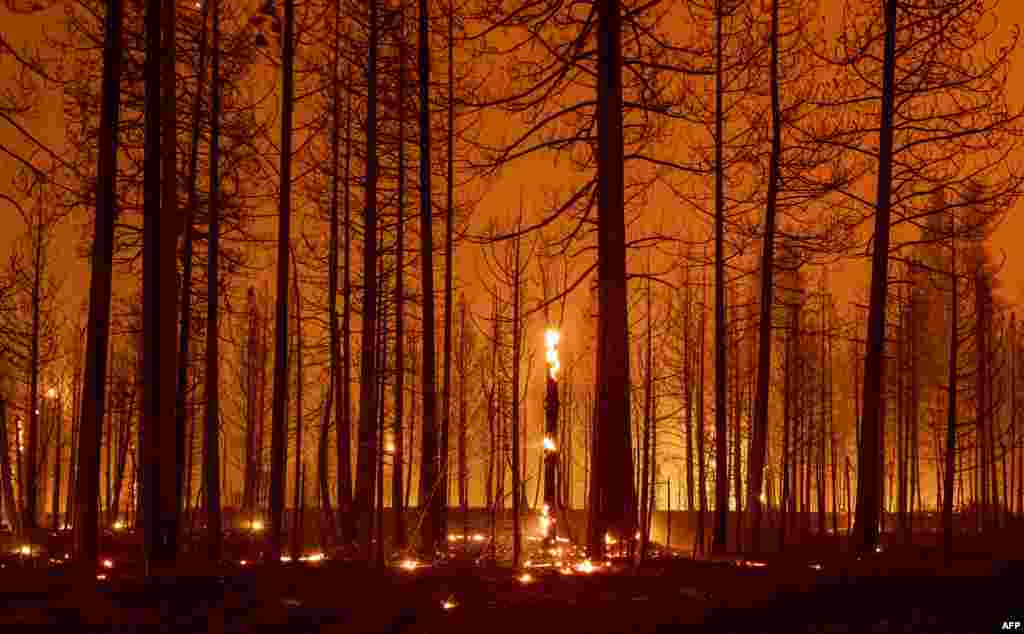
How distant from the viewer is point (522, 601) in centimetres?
663

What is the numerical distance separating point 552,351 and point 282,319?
12.9 feet

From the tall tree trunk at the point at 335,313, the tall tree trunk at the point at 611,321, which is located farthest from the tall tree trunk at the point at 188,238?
the tall tree trunk at the point at 611,321

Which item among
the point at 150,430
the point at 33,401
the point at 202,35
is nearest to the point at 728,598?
the point at 150,430

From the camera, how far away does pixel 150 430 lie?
1027cm

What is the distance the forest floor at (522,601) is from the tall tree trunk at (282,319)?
3708 millimetres

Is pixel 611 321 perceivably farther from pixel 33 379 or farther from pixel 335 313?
pixel 33 379

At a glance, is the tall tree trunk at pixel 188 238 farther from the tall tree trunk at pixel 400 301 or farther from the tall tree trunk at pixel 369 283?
the tall tree trunk at pixel 400 301

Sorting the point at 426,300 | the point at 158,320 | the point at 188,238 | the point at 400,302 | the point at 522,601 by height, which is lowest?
the point at 522,601

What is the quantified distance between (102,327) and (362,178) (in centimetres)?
923

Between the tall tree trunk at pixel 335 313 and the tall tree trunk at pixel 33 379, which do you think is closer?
the tall tree trunk at pixel 335 313

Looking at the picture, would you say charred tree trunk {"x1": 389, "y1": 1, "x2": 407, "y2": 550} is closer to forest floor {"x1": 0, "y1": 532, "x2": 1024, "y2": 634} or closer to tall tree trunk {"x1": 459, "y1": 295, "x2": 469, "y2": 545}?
tall tree trunk {"x1": 459, "y1": 295, "x2": 469, "y2": 545}

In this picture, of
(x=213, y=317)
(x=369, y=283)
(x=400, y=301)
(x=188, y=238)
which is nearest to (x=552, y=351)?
(x=369, y=283)

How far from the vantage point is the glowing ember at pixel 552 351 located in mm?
10922

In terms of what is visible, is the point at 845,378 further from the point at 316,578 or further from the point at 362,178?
the point at 316,578
